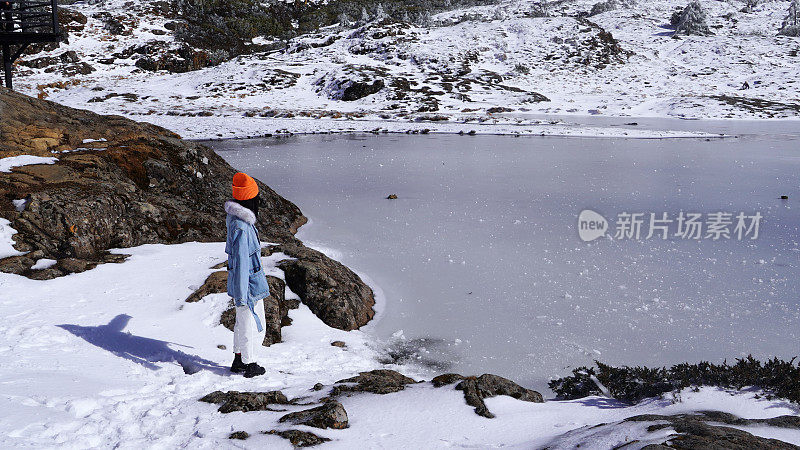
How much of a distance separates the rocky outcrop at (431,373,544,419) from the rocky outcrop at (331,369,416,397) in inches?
13.3

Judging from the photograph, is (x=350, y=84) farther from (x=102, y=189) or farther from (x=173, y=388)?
(x=173, y=388)

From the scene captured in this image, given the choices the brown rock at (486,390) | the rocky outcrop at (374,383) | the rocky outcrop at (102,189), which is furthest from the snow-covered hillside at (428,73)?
the brown rock at (486,390)

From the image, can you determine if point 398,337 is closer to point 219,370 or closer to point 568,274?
point 219,370

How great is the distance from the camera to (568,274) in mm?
7742

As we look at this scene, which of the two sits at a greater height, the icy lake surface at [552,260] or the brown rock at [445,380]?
the brown rock at [445,380]

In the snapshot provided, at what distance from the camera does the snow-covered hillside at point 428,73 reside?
1417 inches

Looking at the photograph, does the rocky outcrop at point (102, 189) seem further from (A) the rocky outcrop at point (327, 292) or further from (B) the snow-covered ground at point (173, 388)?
(A) the rocky outcrop at point (327, 292)

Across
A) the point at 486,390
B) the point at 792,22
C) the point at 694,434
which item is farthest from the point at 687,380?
the point at 792,22

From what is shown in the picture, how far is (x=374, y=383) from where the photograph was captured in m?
4.29

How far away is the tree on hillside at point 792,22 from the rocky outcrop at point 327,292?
75991 mm

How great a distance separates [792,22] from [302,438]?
3334 inches

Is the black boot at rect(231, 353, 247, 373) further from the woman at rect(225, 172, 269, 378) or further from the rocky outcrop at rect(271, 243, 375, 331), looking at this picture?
the rocky outcrop at rect(271, 243, 375, 331)

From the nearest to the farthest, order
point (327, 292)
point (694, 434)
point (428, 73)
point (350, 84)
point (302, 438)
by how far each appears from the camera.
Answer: point (694, 434) → point (302, 438) → point (327, 292) → point (350, 84) → point (428, 73)

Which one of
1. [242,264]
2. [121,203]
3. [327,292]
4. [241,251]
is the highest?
[241,251]
